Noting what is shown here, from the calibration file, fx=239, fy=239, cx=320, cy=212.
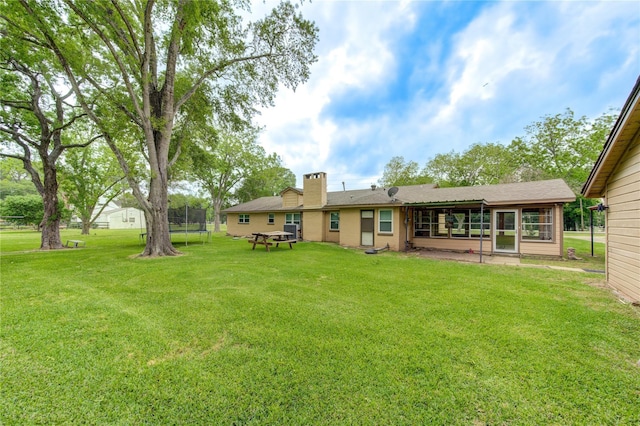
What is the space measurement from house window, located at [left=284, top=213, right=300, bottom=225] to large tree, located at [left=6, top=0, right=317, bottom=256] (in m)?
7.16

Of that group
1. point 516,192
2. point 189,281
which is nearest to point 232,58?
point 189,281

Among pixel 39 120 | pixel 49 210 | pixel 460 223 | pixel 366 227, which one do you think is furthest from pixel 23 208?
pixel 460 223

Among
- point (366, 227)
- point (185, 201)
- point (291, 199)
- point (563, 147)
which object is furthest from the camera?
point (185, 201)

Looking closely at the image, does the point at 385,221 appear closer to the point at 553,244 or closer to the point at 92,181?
the point at 553,244

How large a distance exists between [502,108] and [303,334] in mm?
18284

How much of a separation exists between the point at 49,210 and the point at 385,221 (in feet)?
52.6

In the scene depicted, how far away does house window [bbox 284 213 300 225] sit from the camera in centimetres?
1597

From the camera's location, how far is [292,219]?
53.1ft

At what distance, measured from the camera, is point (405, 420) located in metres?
1.88

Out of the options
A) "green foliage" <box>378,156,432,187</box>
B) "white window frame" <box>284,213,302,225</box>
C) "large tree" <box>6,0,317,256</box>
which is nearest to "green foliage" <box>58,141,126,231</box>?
"large tree" <box>6,0,317,256</box>

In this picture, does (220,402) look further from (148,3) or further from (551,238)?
(551,238)

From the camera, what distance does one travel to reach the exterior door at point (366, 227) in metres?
11.9

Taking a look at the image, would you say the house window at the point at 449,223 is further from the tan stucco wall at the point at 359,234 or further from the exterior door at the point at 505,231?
the tan stucco wall at the point at 359,234

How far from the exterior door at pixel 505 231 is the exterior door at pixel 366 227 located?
5224 millimetres
